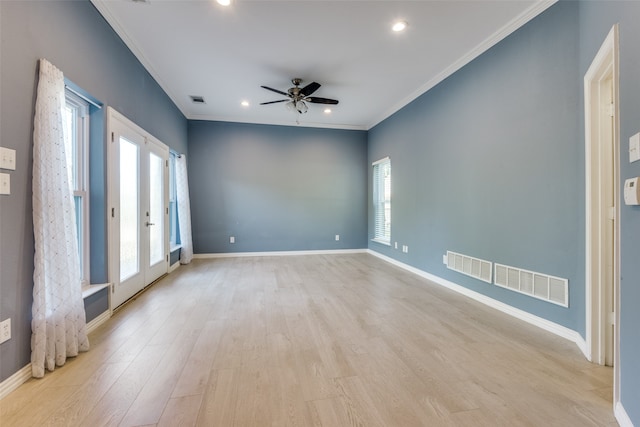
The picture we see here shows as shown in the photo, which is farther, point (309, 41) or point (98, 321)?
point (309, 41)

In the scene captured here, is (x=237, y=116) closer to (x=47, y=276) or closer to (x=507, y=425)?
(x=47, y=276)

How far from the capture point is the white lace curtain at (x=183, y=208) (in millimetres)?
5305

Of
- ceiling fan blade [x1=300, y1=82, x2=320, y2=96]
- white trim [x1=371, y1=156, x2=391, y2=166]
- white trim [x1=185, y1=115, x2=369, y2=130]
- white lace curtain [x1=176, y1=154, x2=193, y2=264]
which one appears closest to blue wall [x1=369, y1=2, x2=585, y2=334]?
white trim [x1=371, y1=156, x2=391, y2=166]

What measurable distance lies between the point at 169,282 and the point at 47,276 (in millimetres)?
2353

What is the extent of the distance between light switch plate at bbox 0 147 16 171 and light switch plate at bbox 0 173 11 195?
5 cm

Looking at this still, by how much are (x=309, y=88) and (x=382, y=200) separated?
3058 mm

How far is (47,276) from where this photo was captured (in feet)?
6.03

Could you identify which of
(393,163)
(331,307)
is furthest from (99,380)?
(393,163)

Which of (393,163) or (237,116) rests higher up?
(237,116)

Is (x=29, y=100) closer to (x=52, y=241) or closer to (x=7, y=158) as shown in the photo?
(x=7, y=158)

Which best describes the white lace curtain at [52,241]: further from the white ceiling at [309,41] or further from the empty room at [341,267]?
the white ceiling at [309,41]

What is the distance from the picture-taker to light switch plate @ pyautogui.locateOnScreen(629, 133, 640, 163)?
127cm

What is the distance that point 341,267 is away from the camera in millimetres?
5090

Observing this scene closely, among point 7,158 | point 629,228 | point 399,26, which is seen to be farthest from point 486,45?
point 7,158
